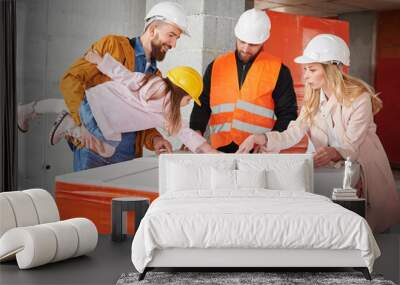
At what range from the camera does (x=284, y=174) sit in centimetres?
629

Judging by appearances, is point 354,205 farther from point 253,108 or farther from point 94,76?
point 94,76

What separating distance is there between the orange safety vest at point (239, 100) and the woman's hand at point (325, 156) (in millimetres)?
567

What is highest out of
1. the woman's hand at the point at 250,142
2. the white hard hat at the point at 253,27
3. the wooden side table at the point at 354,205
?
the white hard hat at the point at 253,27

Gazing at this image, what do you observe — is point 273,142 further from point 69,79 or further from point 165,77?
point 69,79

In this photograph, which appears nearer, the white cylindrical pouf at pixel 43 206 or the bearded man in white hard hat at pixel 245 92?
the white cylindrical pouf at pixel 43 206

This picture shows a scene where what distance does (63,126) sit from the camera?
23.3ft

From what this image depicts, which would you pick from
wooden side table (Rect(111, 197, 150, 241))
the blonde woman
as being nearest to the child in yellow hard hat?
the blonde woman

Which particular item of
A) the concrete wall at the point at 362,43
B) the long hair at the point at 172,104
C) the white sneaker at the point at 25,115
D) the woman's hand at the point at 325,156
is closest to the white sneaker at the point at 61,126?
the white sneaker at the point at 25,115

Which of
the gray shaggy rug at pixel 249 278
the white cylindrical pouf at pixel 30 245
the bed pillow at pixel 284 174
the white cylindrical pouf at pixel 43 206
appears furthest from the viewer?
the bed pillow at pixel 284 174

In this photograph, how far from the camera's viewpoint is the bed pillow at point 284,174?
626 cm

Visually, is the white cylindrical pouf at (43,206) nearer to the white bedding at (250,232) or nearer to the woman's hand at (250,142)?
the white bedding at (250,232)

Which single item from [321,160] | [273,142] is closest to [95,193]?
[273,142]

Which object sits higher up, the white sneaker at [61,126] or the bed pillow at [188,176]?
the white sneaker at [61,126]

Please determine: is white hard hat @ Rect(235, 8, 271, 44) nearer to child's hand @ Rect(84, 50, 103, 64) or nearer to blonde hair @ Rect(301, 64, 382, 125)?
blonde hair @ Rect(301, 64, 382, 125)
